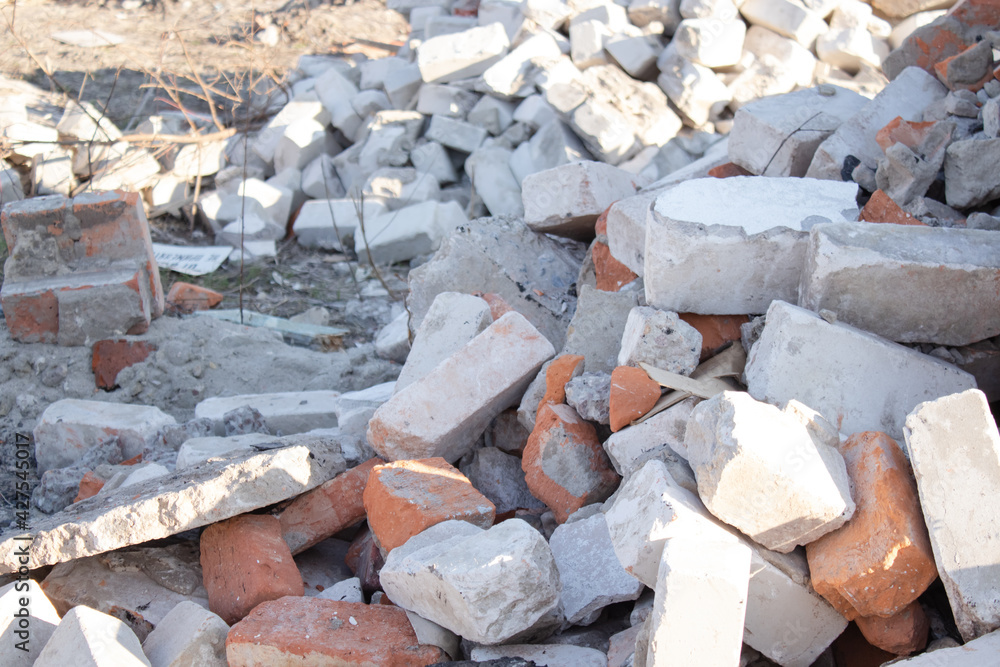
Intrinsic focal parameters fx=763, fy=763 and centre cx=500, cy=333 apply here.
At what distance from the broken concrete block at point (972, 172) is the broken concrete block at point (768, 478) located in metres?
1.64

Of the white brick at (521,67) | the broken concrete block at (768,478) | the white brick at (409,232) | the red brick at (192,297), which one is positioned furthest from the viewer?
the white brick at (521,67)

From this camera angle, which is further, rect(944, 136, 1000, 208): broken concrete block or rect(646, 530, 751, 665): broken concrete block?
rect(944, 136, 1000, 208): broken concrete block

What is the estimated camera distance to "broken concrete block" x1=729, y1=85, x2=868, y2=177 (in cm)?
357

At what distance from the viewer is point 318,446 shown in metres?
2.80

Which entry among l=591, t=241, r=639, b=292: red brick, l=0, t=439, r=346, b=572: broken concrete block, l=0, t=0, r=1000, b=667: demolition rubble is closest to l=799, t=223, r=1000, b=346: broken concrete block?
l=0, t=0, r=1000, b=667: demolition rubble

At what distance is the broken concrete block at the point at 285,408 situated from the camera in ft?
12.0

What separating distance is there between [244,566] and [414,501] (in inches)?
23.2

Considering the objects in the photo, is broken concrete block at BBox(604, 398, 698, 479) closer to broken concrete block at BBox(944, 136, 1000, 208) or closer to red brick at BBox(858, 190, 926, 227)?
red brick at BBox(858, 190, 926, 227)

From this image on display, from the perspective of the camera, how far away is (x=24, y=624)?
227cm

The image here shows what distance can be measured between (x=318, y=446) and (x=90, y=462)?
1349 millimetres

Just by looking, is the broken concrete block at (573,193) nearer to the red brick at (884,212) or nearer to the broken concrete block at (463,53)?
the red brick at (884,212)

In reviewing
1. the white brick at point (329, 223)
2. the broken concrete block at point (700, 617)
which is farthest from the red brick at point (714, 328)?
the white brick at point (329, 223)

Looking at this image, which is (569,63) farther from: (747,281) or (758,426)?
(758,426)

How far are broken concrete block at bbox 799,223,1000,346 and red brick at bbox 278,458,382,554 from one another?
173cm
